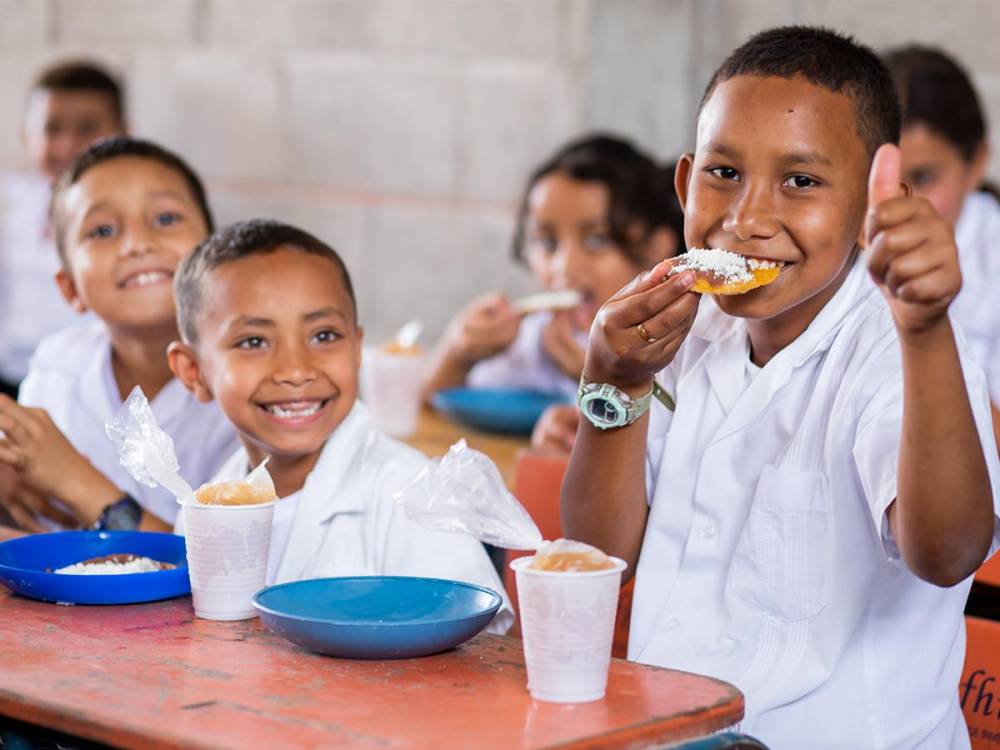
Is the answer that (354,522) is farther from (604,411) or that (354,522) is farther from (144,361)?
(144,361)

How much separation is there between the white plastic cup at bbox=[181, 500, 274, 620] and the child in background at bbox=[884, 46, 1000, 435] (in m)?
2.17

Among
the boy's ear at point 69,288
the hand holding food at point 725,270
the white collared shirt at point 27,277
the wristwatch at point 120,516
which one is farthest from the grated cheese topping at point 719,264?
the white collared shirt at point 27,277

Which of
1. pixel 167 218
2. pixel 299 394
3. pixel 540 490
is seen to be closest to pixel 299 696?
pixel 299 394

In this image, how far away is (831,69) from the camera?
6.37 ft

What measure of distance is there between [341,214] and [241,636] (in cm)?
391

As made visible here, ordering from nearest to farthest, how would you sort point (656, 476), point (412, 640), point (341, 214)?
point (412, 640) → point (656, 476) → point (341, 214)

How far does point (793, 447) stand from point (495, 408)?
5.62 feet

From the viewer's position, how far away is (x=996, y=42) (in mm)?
4312

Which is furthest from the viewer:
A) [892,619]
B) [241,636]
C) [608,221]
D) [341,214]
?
[341,214]

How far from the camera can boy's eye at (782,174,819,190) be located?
1.90m

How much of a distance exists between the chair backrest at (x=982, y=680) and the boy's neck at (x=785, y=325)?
1.68ft

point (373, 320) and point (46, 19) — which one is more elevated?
point (46, 19)

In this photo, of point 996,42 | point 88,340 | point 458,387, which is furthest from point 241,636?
point 996,42

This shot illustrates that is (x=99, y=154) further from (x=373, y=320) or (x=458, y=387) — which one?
(x=373, y=320)
